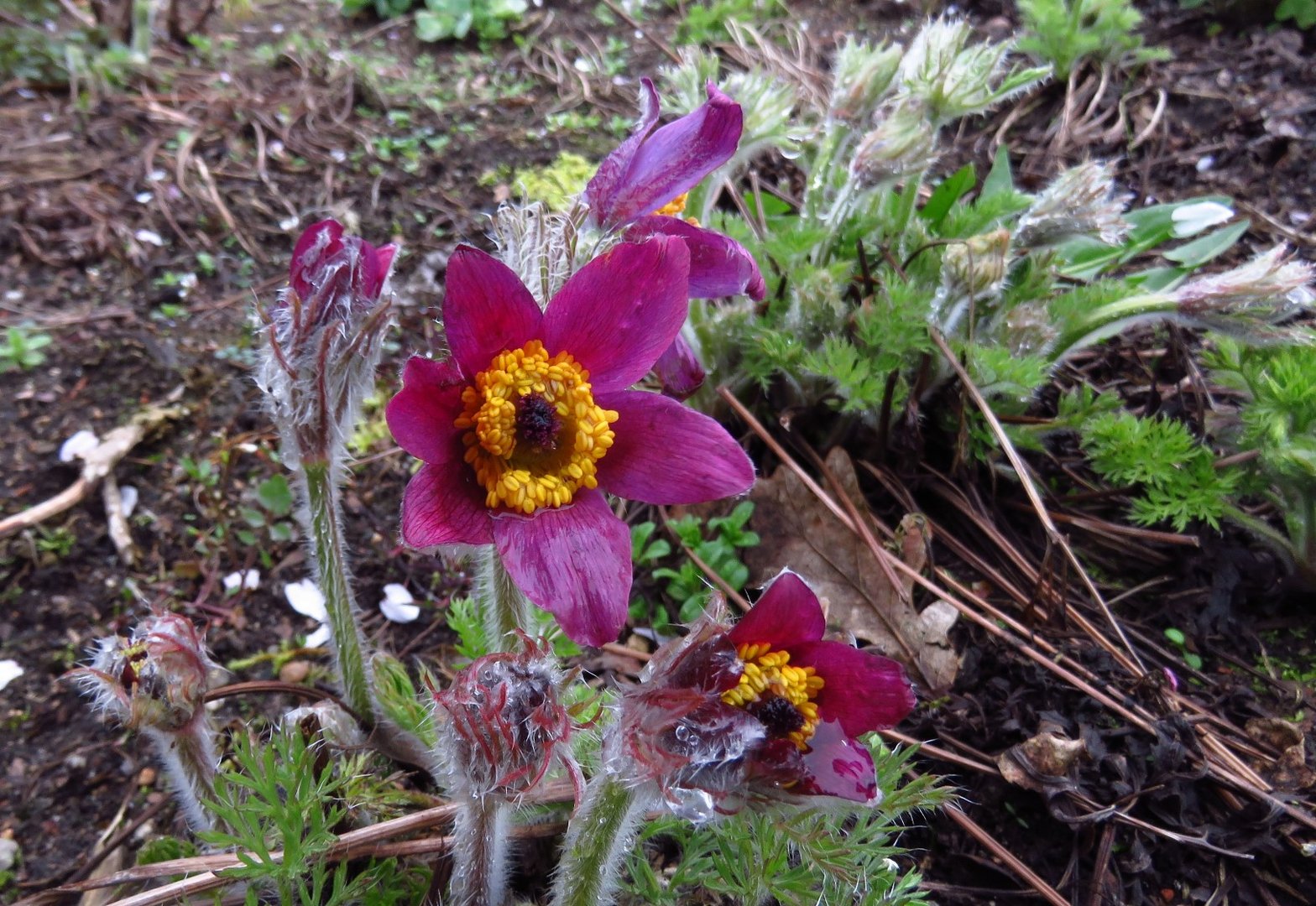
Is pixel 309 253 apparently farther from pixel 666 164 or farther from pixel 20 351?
pixel 20 351

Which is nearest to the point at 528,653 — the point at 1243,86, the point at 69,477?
the point at 69,477

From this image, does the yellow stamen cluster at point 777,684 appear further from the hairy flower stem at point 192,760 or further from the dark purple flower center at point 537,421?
the hairy flower stem at point 192,760

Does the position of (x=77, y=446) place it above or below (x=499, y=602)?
below

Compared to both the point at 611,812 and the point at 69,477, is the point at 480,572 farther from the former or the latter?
the point at 69,477

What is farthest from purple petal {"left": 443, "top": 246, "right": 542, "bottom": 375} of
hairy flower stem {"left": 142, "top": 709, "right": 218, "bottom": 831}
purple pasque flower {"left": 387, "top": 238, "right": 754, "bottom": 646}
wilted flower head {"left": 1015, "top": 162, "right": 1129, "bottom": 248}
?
wilted flower head {"left": 1015, "top": 162, "right": 1129, "bottom": 248}

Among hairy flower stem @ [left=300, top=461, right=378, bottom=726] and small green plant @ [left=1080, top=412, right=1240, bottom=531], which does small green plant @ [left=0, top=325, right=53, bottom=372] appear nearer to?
hairy flower stem @ [left=300, top=461, right=378, bottom=726]

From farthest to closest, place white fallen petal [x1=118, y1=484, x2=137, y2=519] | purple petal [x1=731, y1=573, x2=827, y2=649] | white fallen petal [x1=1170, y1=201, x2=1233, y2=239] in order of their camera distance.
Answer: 1. white fallen petal [x1=1170, y1=201, x2=1233, y2=239]
2. white fallen petal [x1=118, y1=484, x2=137, y2=519]
3. purple petal [x1=731, y1=573, x2=827, y2=649]

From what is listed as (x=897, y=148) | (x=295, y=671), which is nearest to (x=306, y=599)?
(x=295, y=671)
